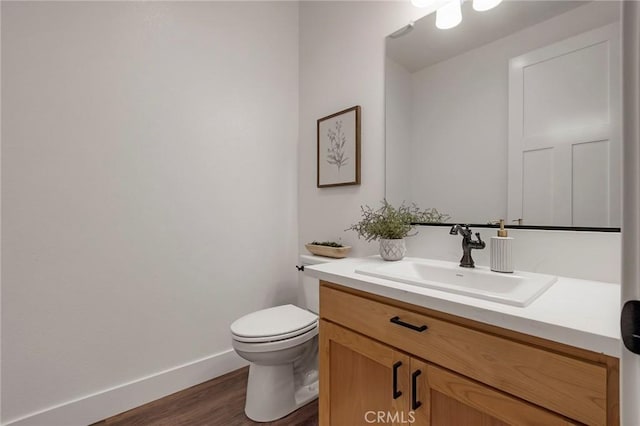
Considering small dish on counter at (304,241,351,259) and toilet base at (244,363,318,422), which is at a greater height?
small dish on counter at (304,241,351,259)

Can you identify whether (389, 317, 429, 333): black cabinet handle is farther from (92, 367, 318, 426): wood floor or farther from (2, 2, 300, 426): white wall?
(2, 2, 300, 426): white wall

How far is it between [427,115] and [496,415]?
3.95 ft

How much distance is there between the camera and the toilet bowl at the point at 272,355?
136 cm

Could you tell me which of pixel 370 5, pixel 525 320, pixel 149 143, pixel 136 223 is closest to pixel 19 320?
pixel 136 223

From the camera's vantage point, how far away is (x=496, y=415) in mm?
679

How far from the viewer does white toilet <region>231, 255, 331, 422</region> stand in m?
1.36

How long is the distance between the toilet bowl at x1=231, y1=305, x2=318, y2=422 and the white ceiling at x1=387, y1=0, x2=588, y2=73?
1.44 m

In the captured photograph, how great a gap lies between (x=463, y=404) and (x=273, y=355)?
884 millimetres

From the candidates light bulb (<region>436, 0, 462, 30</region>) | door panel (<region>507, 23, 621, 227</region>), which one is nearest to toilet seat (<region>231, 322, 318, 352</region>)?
door panel (<region>507, 23, 621, 227</region>)

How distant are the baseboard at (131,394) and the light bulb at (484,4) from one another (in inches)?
89.1

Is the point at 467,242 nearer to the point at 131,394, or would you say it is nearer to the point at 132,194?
the point at 132,194

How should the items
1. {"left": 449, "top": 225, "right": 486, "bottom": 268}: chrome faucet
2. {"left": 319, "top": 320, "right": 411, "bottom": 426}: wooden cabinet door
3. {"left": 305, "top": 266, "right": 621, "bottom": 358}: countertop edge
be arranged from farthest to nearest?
{"left": 449, "top": 225, "right": 486, "bottom": 268}: chrome faucet, {"left": 319, "top": 320, "right": 411, "bottom": 426}: wooden cabinet door, {"left": 305, "top": 266, "right": 621, "bottom": 358}: countertop edge

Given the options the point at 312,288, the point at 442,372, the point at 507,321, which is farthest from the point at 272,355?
the point at 507,321

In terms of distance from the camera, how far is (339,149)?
181 cm
